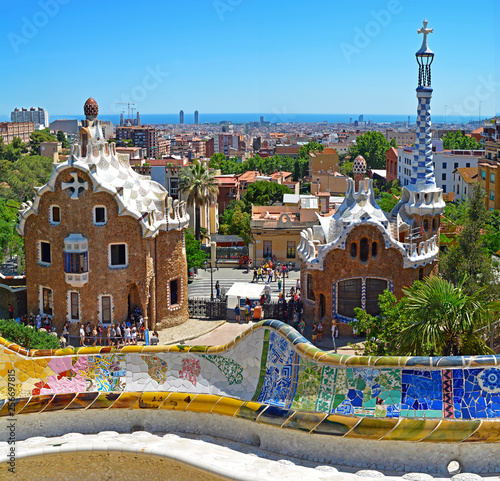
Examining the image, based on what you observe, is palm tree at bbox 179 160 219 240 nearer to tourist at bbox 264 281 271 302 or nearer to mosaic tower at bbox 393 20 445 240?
tourist at bbox 264 281 271 302

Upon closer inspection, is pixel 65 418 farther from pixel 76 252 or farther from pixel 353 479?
pixel 76 252

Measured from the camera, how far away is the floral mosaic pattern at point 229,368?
13.3 meters

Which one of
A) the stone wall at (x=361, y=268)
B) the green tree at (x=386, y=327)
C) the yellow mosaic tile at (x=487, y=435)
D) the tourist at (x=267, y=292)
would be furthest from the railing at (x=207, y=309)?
the yellow mosaic tile at (x=487, y=435)

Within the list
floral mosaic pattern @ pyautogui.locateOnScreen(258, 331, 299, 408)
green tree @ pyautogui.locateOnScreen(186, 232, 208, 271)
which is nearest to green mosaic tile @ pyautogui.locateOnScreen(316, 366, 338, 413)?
floral mosaic pattern @ pyautogui.locateOnScreen(258, 331, 299, 408)

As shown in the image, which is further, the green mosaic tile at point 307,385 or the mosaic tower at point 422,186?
the mosaic tower at point 422,186

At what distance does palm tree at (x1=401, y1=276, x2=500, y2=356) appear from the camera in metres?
17.4

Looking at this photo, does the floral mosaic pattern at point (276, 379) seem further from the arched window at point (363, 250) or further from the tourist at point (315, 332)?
the arched window at point (363, 250)

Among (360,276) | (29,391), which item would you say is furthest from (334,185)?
(29,391)

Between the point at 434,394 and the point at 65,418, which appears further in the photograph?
the point at 65,418

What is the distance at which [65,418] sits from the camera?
1266 cm

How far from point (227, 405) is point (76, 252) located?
2044 centimetres

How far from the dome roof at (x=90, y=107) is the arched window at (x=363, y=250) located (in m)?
13.8

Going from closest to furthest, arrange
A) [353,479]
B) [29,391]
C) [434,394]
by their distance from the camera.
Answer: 1. [353,479]
2. [434,394]
3. [29,391]

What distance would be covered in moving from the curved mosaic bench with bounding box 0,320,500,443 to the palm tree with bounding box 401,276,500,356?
5.86m
